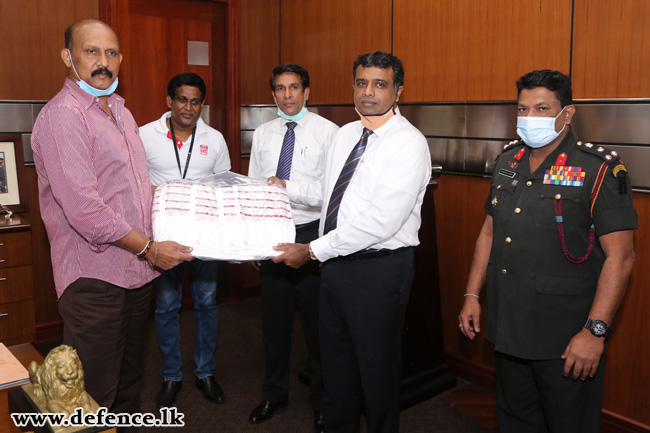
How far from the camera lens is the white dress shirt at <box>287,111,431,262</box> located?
7.06 feet

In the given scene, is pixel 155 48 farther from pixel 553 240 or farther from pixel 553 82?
pixel 553 240

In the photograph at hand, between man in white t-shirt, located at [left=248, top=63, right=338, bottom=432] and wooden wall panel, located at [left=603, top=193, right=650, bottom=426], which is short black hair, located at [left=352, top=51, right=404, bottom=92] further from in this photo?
wooden wall panel, located at [left=603, top=193, right=650, bottom=426]

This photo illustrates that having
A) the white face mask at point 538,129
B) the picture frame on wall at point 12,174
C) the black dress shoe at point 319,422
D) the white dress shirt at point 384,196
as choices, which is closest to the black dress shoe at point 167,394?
the black dress shoe at point 319,422

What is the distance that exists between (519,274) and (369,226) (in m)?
0.57

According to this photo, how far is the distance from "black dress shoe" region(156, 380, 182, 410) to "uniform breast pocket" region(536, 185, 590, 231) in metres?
2.14

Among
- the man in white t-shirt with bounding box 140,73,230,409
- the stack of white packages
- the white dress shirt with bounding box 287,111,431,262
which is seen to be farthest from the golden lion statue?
the man in white t-shirt with bounding box 140,73,230,409

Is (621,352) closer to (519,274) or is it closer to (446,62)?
(519,274)

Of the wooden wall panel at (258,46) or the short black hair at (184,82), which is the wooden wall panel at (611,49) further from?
the wooden wall panel at (258,46)

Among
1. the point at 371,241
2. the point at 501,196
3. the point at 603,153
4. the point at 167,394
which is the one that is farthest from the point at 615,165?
the point at 167,394

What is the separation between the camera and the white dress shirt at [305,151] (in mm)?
2881

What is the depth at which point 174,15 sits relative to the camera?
4.26 m

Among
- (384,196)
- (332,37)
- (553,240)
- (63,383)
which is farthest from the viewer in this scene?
(332,37)

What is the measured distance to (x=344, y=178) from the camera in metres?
2.31

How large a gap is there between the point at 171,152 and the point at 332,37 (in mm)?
1666
